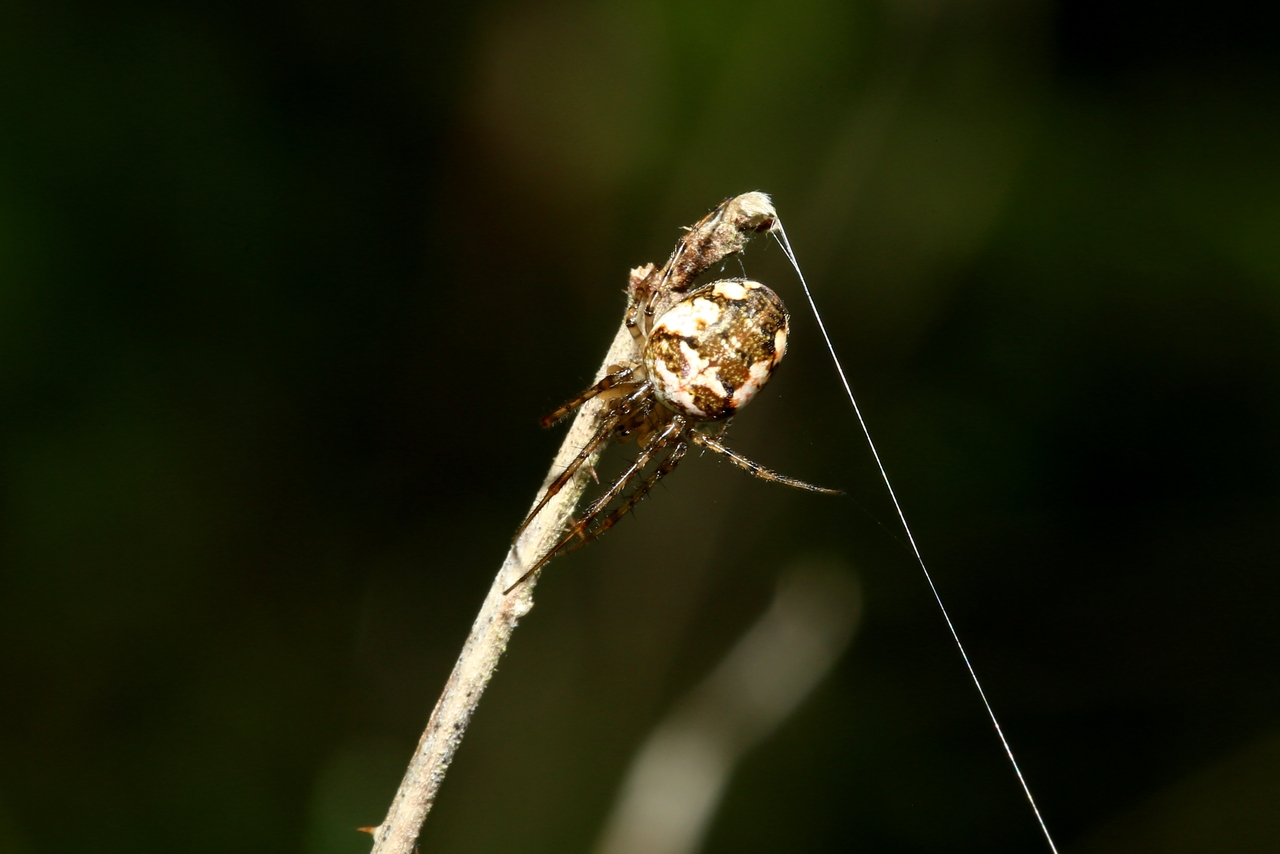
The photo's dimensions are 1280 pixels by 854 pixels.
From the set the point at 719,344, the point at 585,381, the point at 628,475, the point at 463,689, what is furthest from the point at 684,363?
the point at 463,689

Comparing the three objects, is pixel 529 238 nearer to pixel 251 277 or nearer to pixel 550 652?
pixel 251 277

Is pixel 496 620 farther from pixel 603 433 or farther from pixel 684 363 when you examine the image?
pixel 684 363

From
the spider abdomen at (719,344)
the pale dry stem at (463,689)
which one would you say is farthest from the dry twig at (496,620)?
the spider abdomen at (719,344)

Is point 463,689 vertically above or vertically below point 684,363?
below

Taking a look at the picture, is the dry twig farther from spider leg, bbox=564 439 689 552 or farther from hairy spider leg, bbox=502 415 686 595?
spider leg, bbox=564 439 689 552

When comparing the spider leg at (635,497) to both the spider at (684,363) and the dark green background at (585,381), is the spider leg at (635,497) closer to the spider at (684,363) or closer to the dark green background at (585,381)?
the spider at (684,363)

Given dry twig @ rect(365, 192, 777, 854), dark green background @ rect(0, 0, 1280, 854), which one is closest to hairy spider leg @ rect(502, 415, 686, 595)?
dry twig @ rect(365, 192, 777, 854)
